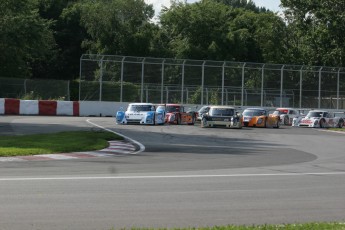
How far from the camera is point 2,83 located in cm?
4650

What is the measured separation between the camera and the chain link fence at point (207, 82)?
46.8 m

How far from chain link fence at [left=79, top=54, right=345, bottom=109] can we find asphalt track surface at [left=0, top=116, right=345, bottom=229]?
2671cm

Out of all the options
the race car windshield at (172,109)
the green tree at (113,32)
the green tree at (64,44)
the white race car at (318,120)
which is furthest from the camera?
the green tree at (64,44)

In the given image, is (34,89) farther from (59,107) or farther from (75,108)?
(75,108)

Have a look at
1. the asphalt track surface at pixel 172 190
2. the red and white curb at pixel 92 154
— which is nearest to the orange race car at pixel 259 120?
the red and white curb at pixel 92 154

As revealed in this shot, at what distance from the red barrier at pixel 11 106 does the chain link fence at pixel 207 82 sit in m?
5.44

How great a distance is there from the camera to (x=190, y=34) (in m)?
72.4

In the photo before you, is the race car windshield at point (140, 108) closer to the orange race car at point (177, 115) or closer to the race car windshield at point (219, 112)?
the orange race car at point (177, 115)

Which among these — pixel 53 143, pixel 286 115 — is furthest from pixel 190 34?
pixel 53 143

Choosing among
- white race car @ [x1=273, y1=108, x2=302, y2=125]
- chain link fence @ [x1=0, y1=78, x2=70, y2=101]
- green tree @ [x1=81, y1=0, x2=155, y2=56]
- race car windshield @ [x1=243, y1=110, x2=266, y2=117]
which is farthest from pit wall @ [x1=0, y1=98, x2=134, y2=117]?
green tree @ [x1=81, y1=0, x2=155, y2=56]

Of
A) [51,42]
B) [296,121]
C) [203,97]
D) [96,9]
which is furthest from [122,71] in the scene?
[96,9]

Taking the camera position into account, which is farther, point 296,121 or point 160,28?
point 160,28

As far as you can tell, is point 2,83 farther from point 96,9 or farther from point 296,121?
point 96,9

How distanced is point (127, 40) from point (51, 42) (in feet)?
30.0
